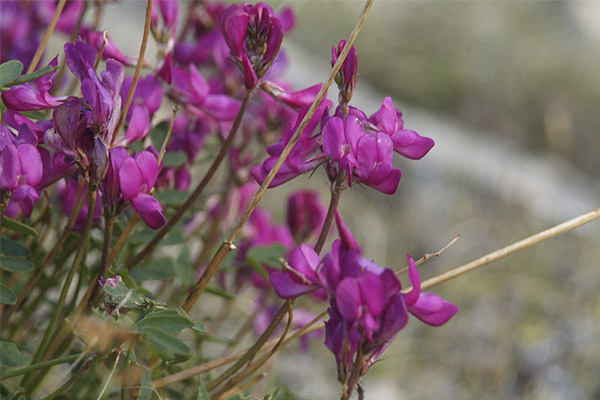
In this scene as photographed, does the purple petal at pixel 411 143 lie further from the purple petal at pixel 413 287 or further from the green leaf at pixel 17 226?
the green leaf at pixel 17 226

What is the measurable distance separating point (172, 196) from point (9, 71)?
289 mm

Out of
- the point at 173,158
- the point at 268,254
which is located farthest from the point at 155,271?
the point at 268,254

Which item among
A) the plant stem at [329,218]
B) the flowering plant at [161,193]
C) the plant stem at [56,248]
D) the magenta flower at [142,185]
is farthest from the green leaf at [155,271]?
the plant stem at [329,218]

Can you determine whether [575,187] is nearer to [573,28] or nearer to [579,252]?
[579,252]

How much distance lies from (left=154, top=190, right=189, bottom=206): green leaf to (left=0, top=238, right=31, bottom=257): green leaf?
0.21m

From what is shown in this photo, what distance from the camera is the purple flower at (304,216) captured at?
1348mm

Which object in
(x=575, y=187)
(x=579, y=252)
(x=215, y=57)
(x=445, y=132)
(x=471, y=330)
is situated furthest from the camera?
(x=445, y=132)

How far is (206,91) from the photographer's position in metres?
1.06

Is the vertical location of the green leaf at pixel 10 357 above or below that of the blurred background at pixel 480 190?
below

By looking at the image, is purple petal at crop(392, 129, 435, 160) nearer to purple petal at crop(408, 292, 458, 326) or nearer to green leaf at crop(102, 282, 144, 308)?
purple petal at crop(408, 292, 458, 326)

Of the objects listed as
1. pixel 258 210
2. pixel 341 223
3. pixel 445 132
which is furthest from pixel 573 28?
pixel 341 223

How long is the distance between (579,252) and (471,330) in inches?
46.9

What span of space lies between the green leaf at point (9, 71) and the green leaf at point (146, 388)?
35 centimetres

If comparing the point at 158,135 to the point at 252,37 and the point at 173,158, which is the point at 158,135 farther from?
the point at 252,37
